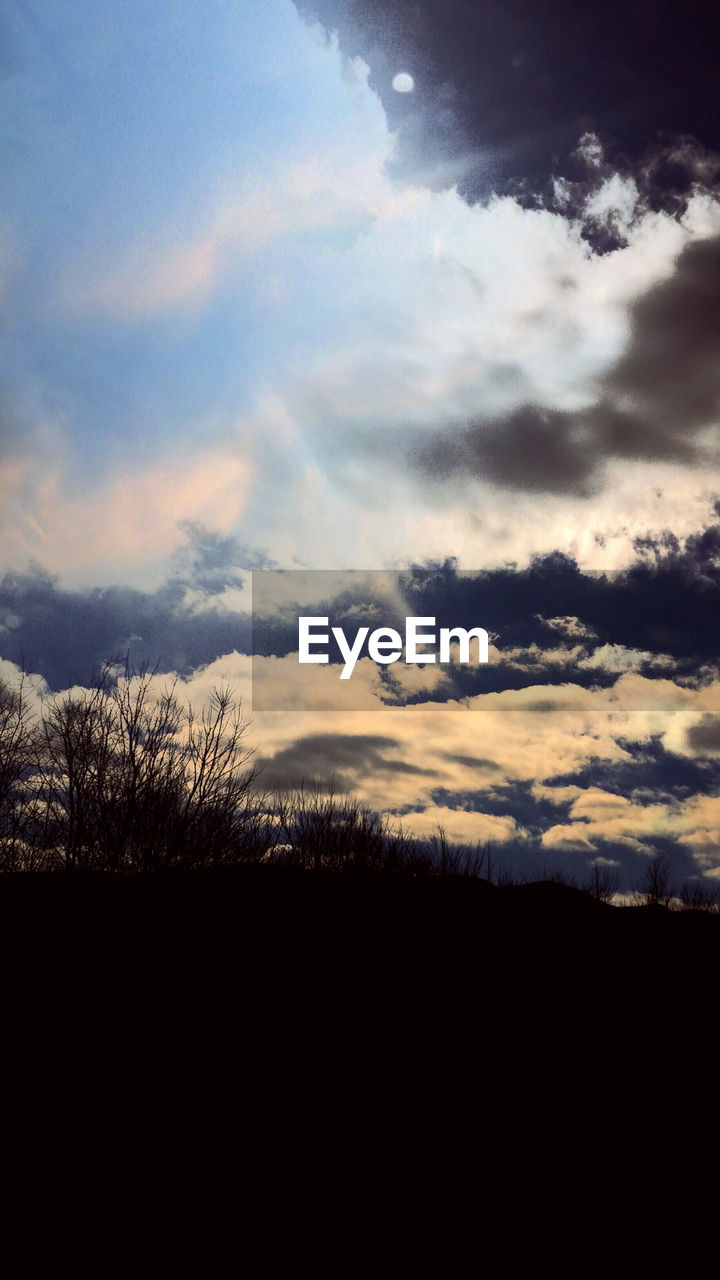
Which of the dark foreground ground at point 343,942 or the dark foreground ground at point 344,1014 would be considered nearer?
the dark foreground ground at point 344,1014

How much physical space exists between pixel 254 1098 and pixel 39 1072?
6.00 ft

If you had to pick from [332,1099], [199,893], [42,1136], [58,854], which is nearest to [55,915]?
[199,893]

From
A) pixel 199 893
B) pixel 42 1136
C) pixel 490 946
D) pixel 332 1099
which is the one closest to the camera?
pixel 42 1136

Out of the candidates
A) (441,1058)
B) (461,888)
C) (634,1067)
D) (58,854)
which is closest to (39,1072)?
(441,1058)

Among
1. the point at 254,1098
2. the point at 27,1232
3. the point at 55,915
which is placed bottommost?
the point at 27,1232

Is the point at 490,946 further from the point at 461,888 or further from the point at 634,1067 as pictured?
the point at 461,888

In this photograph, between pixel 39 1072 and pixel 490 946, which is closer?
pixel 39 1072

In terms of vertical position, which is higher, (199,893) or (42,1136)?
(199,893)

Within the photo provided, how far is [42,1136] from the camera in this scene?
5.73 metres

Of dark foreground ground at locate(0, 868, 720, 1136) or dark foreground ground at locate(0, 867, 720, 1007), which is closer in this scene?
dark foreground ground at locate(0, 868, 720, 1136)

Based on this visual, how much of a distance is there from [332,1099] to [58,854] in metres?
23.9

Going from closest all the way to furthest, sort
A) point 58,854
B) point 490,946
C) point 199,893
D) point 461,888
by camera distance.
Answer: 1. point 490,946
2. point 199,893
3. point 461,888
4. point 58,854

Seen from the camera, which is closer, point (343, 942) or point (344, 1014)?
point (344, 1014)

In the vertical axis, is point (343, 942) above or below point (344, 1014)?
above
